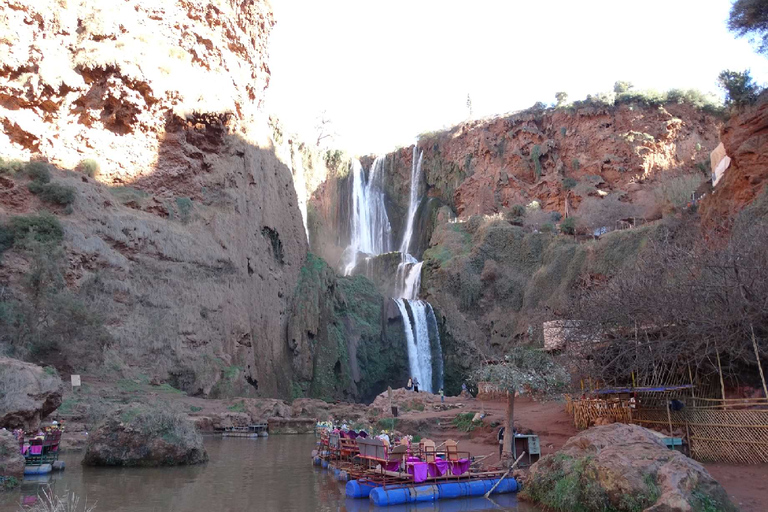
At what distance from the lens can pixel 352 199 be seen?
65.9m

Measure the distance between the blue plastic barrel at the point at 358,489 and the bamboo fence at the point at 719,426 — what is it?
26.1ft

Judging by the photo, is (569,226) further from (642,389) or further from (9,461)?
(9,461)

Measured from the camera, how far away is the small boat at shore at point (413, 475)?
12.8m

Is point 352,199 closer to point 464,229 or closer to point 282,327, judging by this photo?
point 464,229

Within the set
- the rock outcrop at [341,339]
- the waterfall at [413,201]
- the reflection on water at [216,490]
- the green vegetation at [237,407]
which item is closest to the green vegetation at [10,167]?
the green vegetation at [237,407]

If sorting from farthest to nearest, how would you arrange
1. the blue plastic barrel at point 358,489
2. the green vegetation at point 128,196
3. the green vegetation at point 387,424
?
1. the green vegetation at point 128,196
2. the green vegetation at point 387,424
3. the blue plastic barrel at point 358,489

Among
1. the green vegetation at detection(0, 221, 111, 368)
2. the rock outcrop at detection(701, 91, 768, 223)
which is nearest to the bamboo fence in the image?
the rock outcrop at detection(701, 91, 768, 223)

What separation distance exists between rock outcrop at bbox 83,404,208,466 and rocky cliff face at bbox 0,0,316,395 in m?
11.3

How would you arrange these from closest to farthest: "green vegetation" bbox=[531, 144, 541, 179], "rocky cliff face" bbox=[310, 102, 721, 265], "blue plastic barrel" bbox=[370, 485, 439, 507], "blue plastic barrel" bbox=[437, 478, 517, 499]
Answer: "blue plastic barrel" bbox=[370, 485, 439, 507] < "blue plastic barrel" bbox=[437, 478, 517, 499] < "rocky cliff face" bbox=[310, 102, 721, 265] < "green vegetation" bbox=[531, 144, 541, 179]

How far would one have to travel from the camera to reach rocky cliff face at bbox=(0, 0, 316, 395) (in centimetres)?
2905

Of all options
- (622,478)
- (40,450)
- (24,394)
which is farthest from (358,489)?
(24,394)

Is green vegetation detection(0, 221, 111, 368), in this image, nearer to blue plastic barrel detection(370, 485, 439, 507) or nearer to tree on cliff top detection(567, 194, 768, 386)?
blue plastic barrel detection(370, 485, 439, 507)

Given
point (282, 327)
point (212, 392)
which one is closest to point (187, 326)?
point (212, 392)

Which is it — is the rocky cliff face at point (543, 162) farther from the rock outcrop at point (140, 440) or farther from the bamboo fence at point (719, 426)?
the rock outcrop at point (140, 440)
